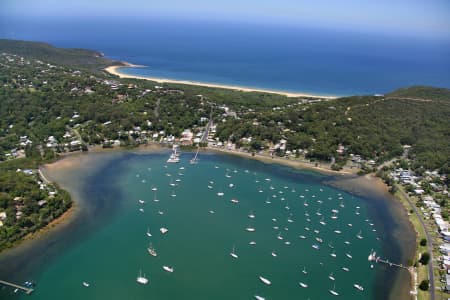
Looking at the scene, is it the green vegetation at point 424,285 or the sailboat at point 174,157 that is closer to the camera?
the green vegetation at point 424,285

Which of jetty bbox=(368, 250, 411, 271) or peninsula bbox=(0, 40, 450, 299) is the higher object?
peninsula bbox=(0, 40, 450, 299)

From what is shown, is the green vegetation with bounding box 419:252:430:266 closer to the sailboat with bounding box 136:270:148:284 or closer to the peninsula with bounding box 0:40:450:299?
the peninsula with bounding box 0:40:450:299

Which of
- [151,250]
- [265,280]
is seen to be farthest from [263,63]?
[265,280]

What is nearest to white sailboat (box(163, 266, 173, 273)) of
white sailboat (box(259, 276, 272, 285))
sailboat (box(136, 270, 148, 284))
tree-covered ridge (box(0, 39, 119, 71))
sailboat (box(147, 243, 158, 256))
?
sailboat (box(136, 270, 148, 284))

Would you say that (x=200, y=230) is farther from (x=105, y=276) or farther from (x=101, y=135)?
(x=101, y=135)

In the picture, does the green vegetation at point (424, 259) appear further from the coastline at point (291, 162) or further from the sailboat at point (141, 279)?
the sailboat at point (141, 279)

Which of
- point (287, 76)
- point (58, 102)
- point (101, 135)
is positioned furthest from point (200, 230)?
point (287, 76)

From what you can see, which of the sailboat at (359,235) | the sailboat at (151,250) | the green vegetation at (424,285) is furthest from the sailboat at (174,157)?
the green vegetation at (424,285)
